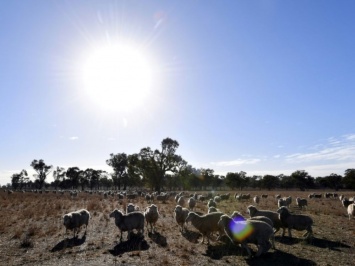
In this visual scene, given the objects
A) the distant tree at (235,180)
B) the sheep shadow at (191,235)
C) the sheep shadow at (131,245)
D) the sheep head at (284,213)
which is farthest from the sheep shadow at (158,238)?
the distant tree at (235,180)

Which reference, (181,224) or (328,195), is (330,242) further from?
(328,195)

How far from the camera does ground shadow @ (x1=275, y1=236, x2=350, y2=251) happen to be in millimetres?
14702

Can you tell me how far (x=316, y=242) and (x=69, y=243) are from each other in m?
12.9

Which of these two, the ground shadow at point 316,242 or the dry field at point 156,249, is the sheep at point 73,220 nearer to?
the dry field at point 156,249

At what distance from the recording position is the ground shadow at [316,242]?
48.2ft

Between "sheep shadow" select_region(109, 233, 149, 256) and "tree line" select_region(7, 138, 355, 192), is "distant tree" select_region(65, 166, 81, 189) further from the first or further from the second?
"sheep shadow" select_region(109, 233, 149, 256)

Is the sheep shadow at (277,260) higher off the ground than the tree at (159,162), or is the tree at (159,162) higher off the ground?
the tree at (159,162)

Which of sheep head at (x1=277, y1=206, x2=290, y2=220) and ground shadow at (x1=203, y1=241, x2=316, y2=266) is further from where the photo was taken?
sheep head at (x1=277, y1=206, x2=290, y2=220)

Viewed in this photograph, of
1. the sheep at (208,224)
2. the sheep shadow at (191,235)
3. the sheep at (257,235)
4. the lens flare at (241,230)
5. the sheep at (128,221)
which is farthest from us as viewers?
the sheep at (128,221)

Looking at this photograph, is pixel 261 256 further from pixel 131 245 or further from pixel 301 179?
pixel 301 179

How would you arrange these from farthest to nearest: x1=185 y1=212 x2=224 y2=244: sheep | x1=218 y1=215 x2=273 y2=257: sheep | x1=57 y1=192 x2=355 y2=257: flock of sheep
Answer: x1=185 y1=212 x2=224 y2=244: sheep < x1=57 y1=192 x2=355 y2=257: flock of sheep < x1=218 y1=215 x2=273 y2=257: sheep

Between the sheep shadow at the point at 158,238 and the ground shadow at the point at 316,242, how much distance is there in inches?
243

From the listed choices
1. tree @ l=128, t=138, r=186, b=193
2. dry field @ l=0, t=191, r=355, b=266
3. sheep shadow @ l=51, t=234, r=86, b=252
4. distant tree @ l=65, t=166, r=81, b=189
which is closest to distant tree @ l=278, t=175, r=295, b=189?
tree @ l=128, t=138, r=186, b=193

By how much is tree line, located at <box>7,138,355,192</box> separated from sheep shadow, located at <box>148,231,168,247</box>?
59015 millimetres
